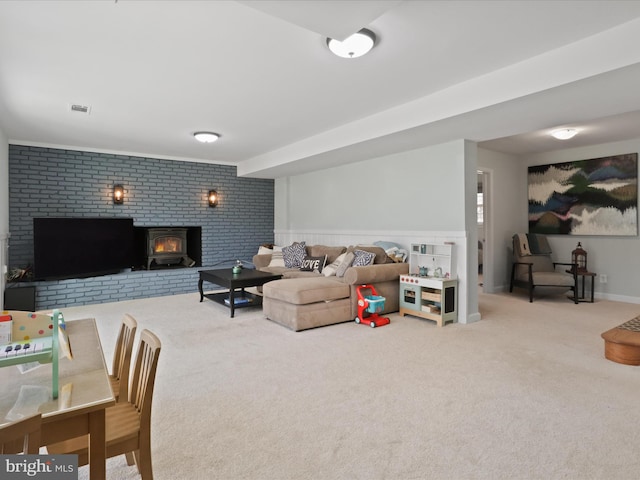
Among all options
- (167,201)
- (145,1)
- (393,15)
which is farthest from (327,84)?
(167,201)

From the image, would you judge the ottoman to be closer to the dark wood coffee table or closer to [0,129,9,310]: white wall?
the dark wood coffee table

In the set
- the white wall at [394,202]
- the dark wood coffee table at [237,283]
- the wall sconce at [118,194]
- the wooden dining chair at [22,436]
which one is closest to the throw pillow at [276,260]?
the white wall at [394,202]

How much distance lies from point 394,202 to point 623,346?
3.09 m

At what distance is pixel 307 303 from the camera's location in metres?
4.16

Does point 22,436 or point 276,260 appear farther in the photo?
point 276,260

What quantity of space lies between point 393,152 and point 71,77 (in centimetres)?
375

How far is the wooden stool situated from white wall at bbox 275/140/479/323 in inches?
56.8

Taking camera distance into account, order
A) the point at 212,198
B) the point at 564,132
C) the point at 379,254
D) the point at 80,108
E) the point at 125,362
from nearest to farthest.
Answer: the point at 125,362, the point at 80,108, the point at 564,132, the point at 379,254, the point at 212,198

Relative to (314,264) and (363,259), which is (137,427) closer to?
(363,259)

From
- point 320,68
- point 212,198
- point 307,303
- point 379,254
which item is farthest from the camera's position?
point 212,198

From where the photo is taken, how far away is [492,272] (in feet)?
20.8

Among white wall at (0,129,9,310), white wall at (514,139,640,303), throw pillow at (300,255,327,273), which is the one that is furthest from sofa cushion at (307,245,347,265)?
white wall at (0,129,9,310)

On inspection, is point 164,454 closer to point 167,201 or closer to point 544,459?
point 544,459

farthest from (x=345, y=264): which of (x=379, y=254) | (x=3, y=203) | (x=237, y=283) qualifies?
(x=3, y=203)
